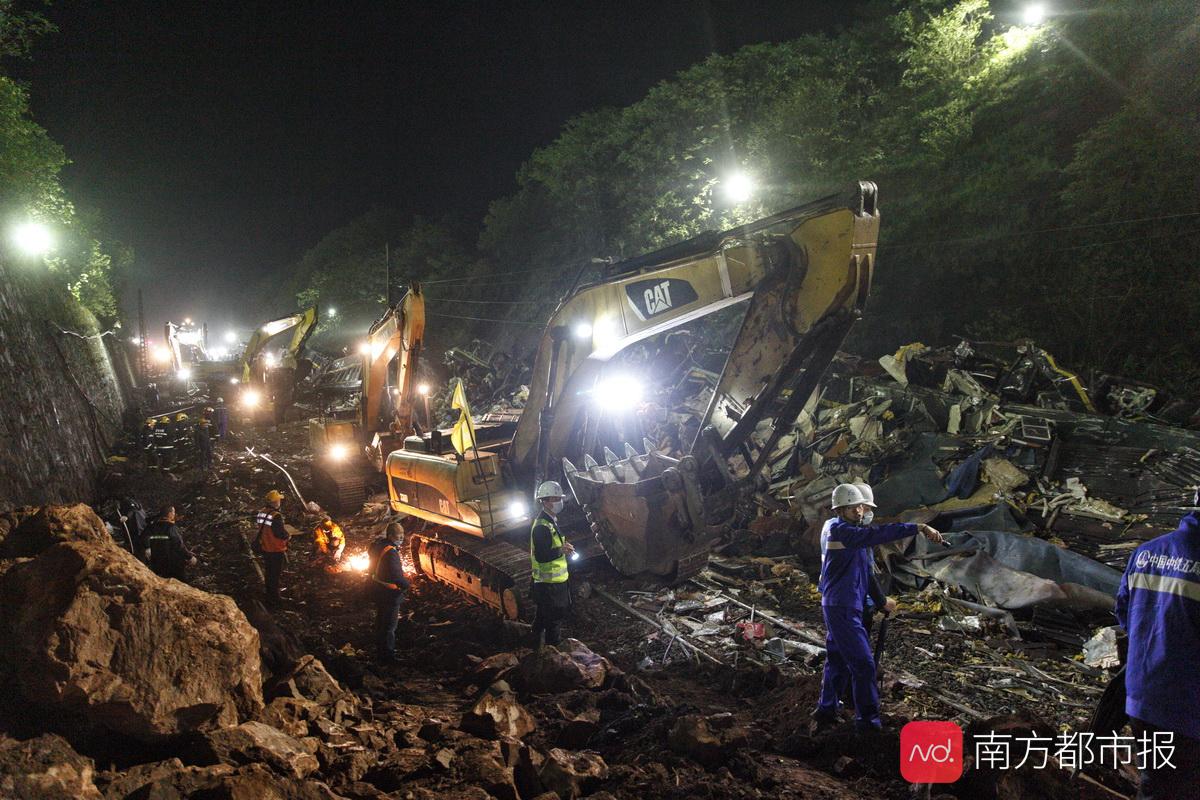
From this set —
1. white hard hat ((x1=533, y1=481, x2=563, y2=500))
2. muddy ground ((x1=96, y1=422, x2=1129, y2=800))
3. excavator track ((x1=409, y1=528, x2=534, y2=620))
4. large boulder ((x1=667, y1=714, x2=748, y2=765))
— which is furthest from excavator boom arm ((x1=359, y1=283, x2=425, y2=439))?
large boulder ((x1=667, y1=714, x2=748, y2=765))

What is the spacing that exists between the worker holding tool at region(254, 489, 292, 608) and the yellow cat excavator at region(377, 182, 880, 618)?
63.1 inches

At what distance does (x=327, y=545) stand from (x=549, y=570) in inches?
218

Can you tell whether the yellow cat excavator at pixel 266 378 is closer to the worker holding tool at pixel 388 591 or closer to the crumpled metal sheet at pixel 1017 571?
the worker holding tool at pixel 388 591

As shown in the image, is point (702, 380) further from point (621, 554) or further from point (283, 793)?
point (283, 793)

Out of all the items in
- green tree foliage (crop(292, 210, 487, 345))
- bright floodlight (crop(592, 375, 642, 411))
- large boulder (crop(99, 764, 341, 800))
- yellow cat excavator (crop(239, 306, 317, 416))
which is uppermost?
green tree foliage (crop(292, 210, 487, 345))

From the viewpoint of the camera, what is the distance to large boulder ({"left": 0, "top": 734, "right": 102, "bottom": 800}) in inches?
99.7

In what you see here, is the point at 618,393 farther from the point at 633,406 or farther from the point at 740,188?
the point at 740,188

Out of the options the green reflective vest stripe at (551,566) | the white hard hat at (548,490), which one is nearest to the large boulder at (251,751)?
the green reflective vest stripe at (551,566)

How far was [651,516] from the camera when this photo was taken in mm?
6637

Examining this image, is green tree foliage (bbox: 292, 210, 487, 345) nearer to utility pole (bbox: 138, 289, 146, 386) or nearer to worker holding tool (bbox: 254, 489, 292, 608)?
utility pole (bbox: 138, 289, 146, 386)

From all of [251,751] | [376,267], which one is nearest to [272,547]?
[251,751]

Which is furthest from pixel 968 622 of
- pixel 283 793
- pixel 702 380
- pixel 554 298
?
pixel 554 298

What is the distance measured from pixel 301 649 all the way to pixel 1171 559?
625 centimetres

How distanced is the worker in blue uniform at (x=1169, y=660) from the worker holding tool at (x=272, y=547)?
27.0ft
